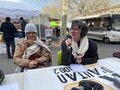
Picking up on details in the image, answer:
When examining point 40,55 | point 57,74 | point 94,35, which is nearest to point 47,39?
point 94,35

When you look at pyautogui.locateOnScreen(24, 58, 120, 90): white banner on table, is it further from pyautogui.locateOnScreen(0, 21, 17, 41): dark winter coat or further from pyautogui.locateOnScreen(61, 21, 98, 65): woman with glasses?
pyautogui.locateOnScreen(0, 21, 17, 41): dark winter coat

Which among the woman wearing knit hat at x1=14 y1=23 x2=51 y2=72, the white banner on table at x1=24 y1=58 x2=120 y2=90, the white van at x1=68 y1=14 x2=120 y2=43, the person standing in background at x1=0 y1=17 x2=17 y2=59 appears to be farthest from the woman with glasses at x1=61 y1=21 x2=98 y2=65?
the white van at x1=68 y1=14 x2=120 y2=43

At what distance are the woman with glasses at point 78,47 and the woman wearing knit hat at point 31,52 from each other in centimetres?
46

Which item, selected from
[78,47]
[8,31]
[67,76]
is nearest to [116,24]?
[8,31]

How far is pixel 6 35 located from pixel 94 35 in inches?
373

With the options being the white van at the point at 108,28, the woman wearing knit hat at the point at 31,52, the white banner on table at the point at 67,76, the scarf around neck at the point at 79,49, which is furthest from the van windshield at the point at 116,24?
the white banner on table at the point at 67,76

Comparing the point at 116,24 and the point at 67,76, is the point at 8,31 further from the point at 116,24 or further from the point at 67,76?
the point at 116,24

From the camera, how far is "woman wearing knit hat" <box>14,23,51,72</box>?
3.33m

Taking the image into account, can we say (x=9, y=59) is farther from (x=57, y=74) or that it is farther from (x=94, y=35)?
(x=94, y=35)

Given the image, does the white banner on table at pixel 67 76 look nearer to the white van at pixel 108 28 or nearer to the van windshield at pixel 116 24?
the white van at pixel 108 28

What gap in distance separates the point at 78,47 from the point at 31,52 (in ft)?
2.60

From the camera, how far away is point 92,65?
9.36 feet

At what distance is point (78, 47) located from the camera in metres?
3.10

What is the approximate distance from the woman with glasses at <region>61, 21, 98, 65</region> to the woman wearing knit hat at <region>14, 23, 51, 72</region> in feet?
1.50
